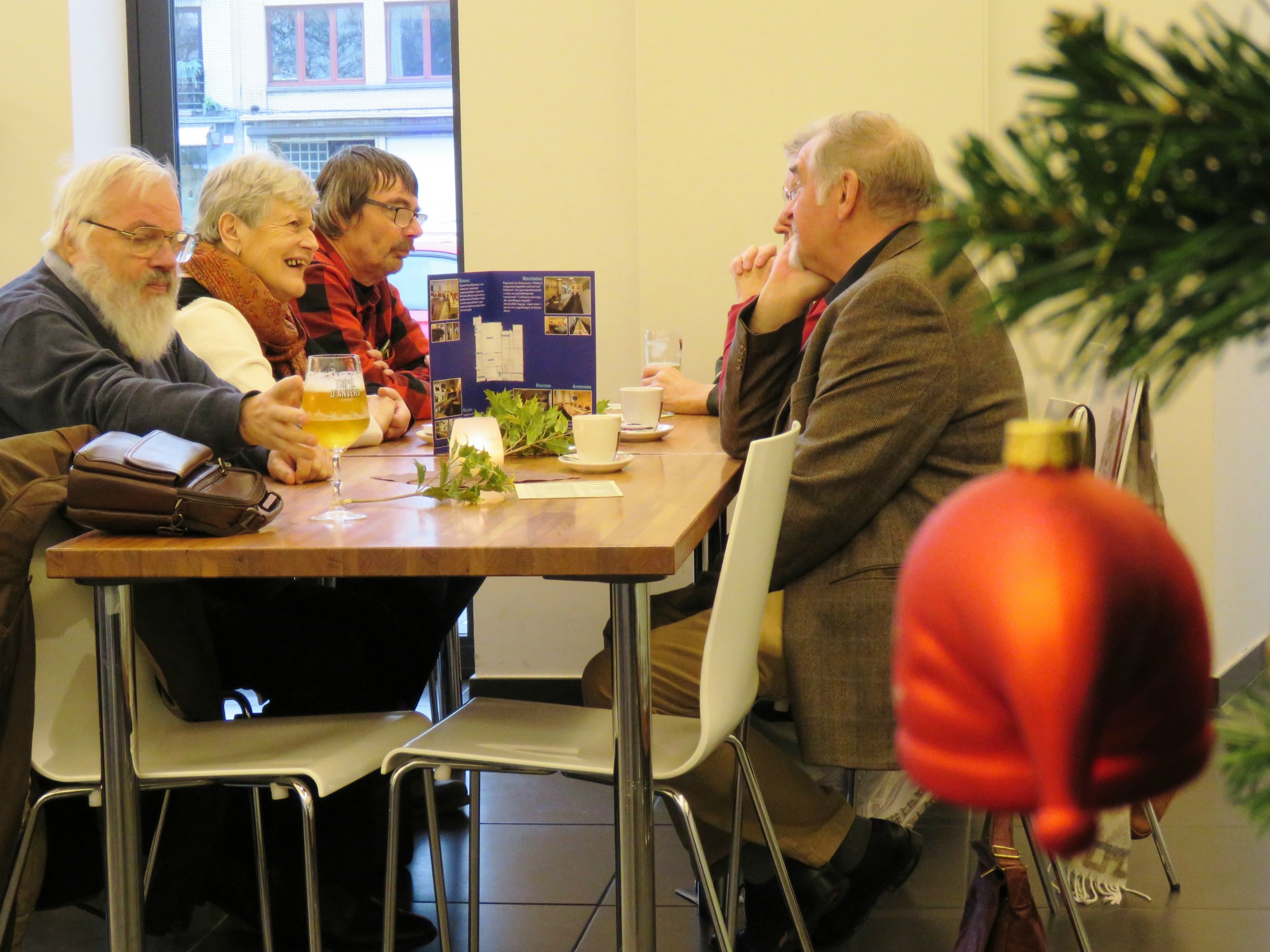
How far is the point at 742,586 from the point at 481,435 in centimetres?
56

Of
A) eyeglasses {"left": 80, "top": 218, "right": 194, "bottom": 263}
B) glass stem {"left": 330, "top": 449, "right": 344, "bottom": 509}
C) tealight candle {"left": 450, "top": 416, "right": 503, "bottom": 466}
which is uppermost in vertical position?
eyeglasses {"left": 80, "top": 218, "right": 194, "bottom": 263}

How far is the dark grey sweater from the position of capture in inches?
81.7

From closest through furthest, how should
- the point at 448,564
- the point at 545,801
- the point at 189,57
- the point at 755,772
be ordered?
the point at 448,564 < the point at 755,772 < the point at 545,801 < the point at 189,57

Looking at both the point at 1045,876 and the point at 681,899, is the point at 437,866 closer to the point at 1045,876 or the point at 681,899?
the point at 681,899

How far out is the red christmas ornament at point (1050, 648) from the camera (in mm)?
255

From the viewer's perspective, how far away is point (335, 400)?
183 centimetres

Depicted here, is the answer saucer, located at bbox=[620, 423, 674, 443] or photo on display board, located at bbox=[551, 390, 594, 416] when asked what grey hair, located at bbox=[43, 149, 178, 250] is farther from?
saucer, located at bbox=[620, 423, 674, 443]

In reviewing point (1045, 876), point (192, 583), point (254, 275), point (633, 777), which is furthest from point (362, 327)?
point (1045, 876)

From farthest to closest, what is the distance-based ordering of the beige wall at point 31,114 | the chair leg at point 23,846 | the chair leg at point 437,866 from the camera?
the beige wall at point 31,114, the chair leg at point 437,866, the chair leg at point 23,846

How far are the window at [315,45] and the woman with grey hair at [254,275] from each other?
4.00 ft

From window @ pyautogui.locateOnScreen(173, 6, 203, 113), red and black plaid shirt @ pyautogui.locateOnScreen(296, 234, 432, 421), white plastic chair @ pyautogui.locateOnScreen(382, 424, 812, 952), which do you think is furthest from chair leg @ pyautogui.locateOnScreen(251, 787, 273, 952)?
window @ pyautogui.locateOnScreen(173, 6, 203, 113)

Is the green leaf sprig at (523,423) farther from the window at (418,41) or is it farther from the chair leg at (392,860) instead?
the window at (418,41)

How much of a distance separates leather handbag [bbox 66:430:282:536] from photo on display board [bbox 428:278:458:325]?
2.39 ft

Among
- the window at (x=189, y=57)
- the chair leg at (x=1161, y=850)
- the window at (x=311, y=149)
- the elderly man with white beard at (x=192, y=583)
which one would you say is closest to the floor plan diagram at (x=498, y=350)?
the elderly man with white beard at (x=192, y=583)
